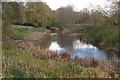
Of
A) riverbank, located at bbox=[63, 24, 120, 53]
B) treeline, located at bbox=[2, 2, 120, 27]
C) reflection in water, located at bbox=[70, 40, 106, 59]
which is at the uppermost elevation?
treeline, located at bbox=[2, 2, 120, 27]

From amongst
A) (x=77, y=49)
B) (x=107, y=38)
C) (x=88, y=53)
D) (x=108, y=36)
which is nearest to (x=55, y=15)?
(x=108, y=36)

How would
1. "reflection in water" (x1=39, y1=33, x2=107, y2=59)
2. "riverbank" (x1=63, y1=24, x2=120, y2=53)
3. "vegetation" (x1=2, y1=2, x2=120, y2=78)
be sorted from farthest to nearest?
"riverbank" (x1=63, y1=24, x2=120, y2=53) → "reflection in water" (x1=39, y1=33, x2=107, y2=59) → "vegetation" (x1=2, y1=2, x2=120, y2=78)

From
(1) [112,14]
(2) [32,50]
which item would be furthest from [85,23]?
(2) [32,50]

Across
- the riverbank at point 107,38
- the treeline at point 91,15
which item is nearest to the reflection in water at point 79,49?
the riverbank at point 107,38

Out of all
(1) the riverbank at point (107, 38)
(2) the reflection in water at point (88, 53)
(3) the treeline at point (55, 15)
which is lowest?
(2) the reflection in water at point (88, 53)

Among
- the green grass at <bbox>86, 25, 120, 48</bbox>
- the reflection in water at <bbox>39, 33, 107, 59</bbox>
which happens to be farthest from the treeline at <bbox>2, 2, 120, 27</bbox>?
the reflection in water at <bbox>39, 33, 107, 59</bbox>

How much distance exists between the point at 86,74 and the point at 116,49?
50.1 ft

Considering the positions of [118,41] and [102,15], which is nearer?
[118,41]

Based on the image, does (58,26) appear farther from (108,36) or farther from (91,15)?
(108,36)

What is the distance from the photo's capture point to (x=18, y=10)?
73.4 ft

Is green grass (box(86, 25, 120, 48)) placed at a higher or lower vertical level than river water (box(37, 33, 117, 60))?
higher

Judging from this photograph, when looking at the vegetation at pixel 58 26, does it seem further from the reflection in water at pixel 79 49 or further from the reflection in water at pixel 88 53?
the reflection in water at pixel 88 53

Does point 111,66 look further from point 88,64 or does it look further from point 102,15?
point 102,15

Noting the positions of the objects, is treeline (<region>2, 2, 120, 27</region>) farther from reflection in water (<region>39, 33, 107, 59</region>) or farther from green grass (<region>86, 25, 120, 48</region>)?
reflection in water (<region>39, 33, 107, 59</region>)
